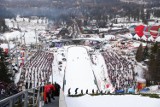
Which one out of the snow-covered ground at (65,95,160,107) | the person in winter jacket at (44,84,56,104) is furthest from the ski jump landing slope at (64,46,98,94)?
the person in winter jacket at (44,84,56,104)

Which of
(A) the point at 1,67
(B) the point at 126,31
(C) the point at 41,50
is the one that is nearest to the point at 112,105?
(A) the point at 1,67

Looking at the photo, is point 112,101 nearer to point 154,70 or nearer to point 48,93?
point 48,93

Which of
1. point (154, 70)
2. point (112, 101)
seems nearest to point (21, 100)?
point (112, 101)

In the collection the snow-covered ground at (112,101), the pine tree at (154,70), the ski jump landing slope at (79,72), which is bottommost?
the ski jump landing slope at (79,72)

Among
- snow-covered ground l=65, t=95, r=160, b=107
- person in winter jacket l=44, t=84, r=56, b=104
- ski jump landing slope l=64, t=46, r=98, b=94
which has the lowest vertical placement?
ski jump landing slope l=64, t=46, r=98, b=94

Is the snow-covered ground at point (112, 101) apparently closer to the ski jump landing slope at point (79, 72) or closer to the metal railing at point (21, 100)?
the metal railing at point (21, 100)

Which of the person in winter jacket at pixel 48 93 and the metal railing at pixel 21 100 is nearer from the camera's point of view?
the metal railing at pixel 21 100

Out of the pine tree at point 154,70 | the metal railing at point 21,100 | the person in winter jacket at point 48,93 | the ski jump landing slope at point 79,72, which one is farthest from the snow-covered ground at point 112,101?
the pine tree at point 154,70

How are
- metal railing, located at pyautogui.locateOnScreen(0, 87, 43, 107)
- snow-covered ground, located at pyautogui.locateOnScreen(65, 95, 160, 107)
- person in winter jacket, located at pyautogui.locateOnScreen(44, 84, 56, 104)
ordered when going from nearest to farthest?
1. metal railing, located at pyautogui.locateOnScreen(0, 87, 43, 107)
2. person in winter jacket, located at pyautogui.locateOnScreen(44, 84, 56, 104)
3. snow-covered ground, located at pyautogui.locateOnScreen(65, 95, 160, 107)

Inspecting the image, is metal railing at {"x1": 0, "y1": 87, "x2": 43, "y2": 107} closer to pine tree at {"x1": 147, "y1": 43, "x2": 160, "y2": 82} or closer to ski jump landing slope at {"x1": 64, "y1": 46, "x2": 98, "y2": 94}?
ski jump landing slope at {"x1": 64, "y1": 46, "x2": 98, "y2": 94}
